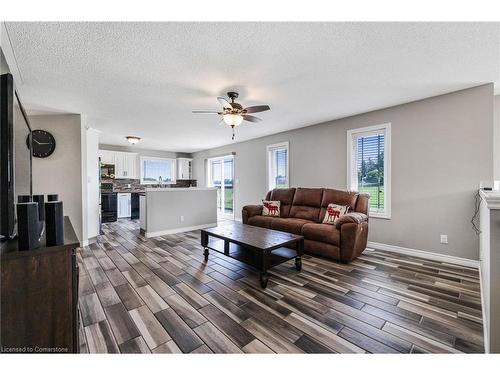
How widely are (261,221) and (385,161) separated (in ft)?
7.72

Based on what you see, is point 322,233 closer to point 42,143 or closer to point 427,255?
point 427,255

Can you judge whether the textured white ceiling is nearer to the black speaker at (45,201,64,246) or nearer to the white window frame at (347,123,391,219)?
the white window frame at (347,123,391,219)

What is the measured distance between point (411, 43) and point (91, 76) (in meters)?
3.25

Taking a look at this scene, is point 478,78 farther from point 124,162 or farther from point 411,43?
point 124,162

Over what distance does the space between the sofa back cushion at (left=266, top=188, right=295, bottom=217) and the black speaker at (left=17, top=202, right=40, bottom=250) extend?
3709 millimetres

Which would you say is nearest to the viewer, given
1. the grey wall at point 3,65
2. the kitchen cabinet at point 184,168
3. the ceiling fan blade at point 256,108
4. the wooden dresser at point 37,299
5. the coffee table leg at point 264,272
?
the wooden dresser at point 37,299

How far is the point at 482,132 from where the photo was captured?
280 centimetres

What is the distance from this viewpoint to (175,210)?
4961 mm

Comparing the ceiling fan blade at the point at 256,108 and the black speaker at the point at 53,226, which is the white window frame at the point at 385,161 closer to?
the ceiling fan blade at the point at 256,108

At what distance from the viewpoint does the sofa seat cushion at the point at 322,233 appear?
3043mm

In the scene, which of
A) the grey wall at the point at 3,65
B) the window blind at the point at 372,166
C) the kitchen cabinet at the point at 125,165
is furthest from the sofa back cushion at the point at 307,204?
the kitchen cabinet at the point at 125,165

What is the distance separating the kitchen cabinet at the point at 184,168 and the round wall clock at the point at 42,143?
4676mm

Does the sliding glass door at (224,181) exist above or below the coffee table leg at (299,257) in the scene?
above

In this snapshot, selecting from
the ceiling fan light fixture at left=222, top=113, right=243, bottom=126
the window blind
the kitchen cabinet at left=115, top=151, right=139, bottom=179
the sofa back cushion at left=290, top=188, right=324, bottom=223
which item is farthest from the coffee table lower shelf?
the kitchen cabinet at left=115, top=151, right=139, bottom=179
